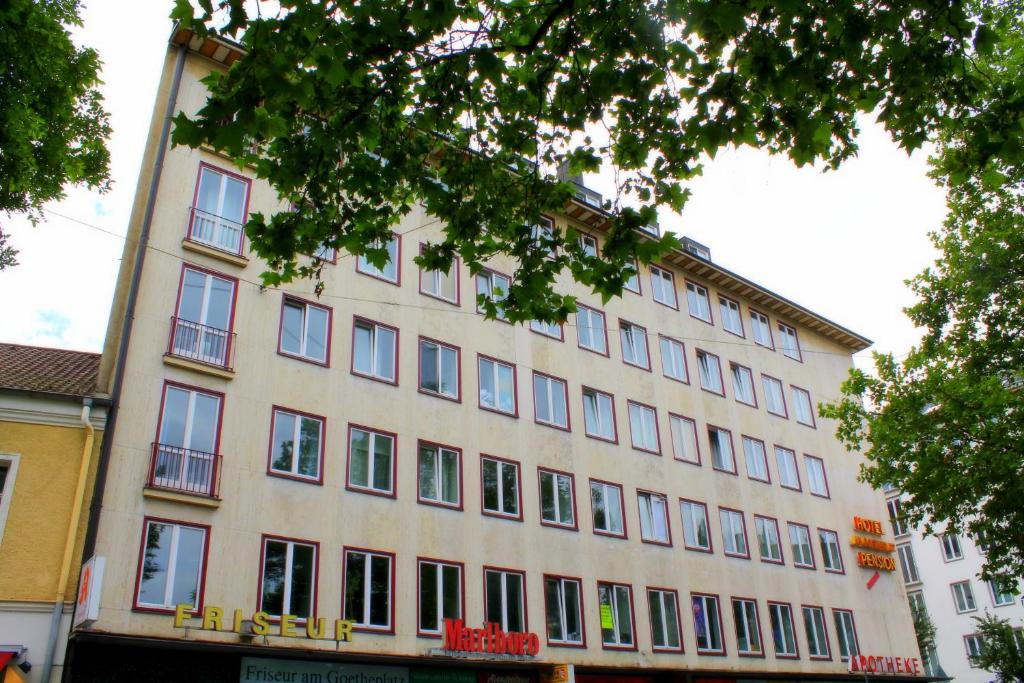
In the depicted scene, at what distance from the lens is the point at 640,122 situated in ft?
32.4

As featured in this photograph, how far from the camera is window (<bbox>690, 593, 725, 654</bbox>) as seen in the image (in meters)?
26.8

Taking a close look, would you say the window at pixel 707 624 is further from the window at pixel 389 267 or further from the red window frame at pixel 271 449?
the window at pixel 389 267

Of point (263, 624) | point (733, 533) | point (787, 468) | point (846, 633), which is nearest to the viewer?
point (263, 624)

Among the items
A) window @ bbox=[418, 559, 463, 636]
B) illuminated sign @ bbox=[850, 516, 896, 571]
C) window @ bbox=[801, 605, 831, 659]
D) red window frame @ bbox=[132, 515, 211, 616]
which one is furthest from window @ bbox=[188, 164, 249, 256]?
illuminated sign @ bbox=[850, 516, 896, 571]

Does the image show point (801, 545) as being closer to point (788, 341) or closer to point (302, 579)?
point (788, 341)

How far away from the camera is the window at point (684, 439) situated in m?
30.2

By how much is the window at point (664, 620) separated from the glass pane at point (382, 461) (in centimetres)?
927

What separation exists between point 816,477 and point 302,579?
2330 cm

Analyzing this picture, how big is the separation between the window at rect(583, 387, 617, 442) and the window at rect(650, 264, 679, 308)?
6079 millimetres

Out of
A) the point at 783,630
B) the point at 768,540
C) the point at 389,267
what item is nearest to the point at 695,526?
the point at 768,540

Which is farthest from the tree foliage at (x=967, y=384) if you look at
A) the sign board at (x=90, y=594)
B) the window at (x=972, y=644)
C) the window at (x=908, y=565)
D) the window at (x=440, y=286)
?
the window at (x=908, y=565)

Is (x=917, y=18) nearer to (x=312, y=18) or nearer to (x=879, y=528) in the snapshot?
(x=312, y=18)

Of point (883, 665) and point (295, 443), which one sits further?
point (883, 665)

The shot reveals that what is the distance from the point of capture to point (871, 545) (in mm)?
35344
